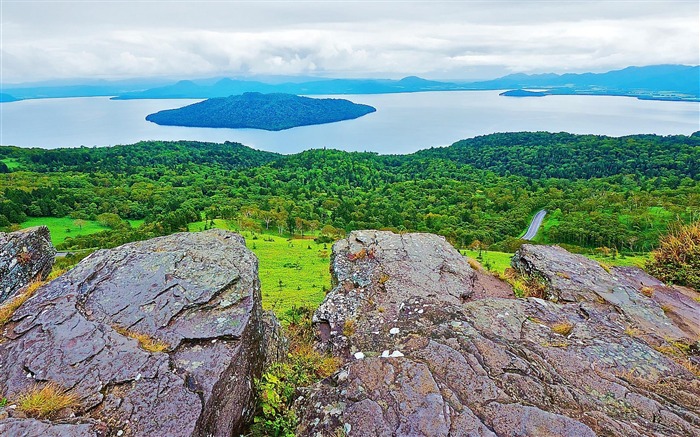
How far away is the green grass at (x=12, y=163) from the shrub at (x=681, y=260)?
497ft

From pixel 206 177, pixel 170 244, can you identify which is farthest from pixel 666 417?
pixel 206 177

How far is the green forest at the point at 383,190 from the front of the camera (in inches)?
2277

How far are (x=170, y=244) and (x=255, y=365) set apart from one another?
14.7 feet

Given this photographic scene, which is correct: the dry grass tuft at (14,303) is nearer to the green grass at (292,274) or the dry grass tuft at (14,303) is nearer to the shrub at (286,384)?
the shrub at (286,384)

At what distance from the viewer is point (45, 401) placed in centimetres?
531

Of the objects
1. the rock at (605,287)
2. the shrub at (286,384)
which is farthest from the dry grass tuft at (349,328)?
the rock at (605,287)

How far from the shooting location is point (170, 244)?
9867 mm

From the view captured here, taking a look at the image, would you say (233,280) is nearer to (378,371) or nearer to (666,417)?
(378,371)

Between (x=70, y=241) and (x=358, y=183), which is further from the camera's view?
(x=358, y=183)

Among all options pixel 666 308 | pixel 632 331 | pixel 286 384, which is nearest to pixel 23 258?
pixel 286 384

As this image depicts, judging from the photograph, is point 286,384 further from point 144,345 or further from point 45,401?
point 45,401

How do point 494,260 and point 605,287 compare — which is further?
point 494,260

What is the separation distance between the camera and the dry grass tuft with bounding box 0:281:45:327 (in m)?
7.09

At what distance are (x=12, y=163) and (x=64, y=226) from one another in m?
87.1
